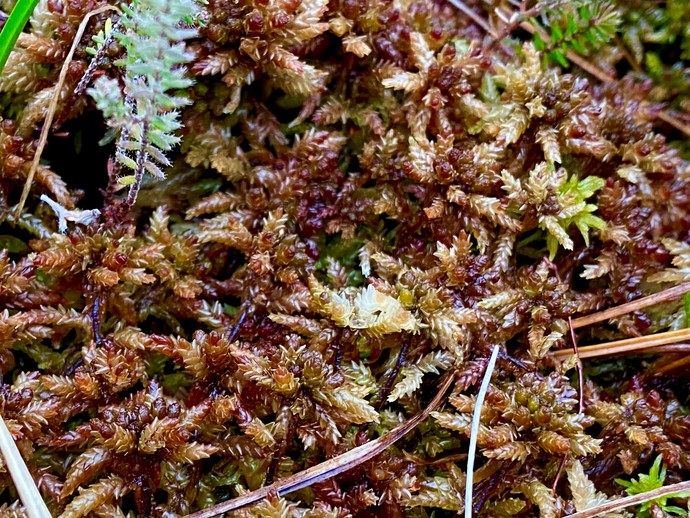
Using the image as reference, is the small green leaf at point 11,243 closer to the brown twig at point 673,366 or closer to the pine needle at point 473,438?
the pine needle at point 473,438

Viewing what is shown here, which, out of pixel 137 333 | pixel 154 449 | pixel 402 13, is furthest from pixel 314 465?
pixel 402 13

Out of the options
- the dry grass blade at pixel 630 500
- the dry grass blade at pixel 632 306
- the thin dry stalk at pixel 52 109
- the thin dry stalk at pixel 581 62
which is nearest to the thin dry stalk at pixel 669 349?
the dry grass blade at pixel 632 306

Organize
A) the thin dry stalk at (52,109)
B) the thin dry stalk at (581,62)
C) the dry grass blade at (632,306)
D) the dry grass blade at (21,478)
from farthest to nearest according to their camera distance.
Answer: the thin dry stalk at (581,62)
the dry grass blade at (632,306)
the thin dry stalk at (52,109)
the dry grass blade at (21,478)

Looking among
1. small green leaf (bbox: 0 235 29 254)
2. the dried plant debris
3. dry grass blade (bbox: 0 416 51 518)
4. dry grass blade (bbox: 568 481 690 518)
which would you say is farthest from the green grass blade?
dry grass blade (bbox: 568 481 690 518)

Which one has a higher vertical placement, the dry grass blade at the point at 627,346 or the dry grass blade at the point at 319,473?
the dry grass blade at the point at 627,346

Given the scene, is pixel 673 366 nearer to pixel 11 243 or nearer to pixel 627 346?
pixel 627 346

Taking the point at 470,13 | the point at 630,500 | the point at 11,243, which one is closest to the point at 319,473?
the point at 630,500
